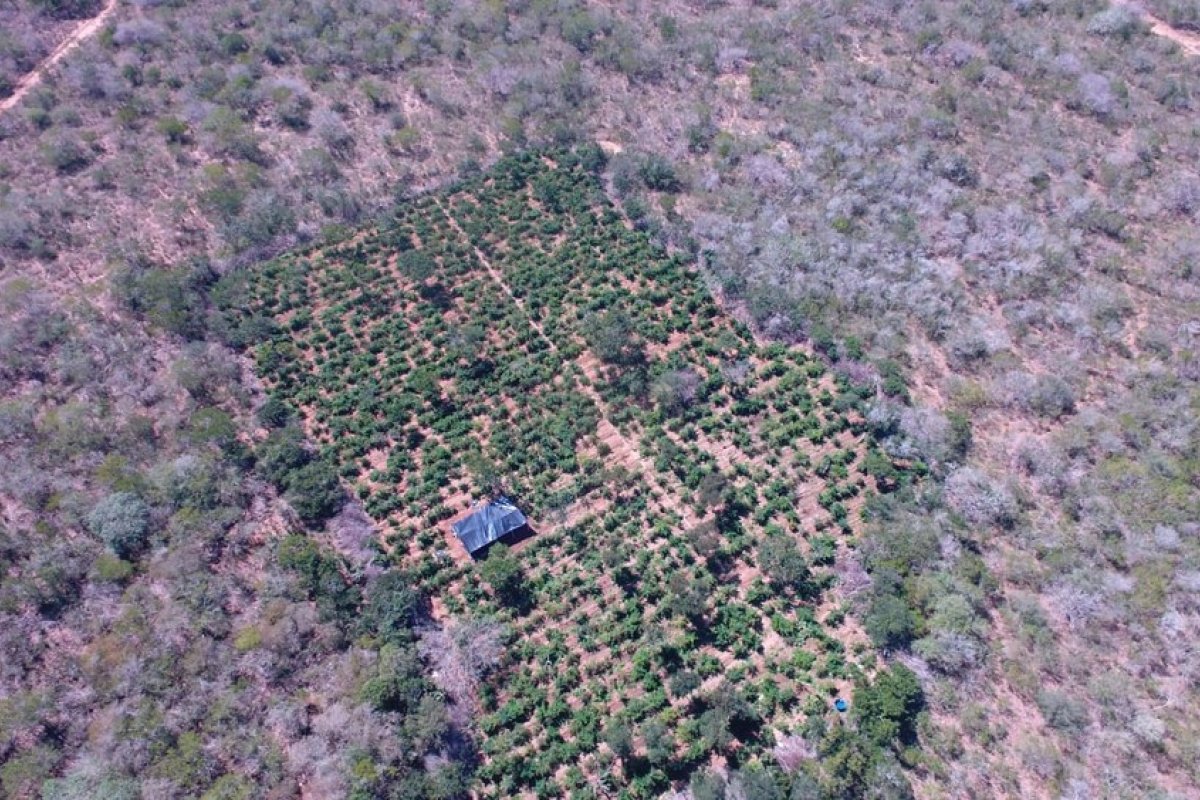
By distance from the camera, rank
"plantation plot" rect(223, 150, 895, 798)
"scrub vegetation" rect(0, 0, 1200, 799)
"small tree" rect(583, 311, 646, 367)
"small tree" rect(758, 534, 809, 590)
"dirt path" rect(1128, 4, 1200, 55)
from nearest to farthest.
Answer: "scrub vegetation" rect(0, 0, 1200, 799), "plantation plot" rect(223, 150, 895, 798), "small tree" rect(758, 534, 809, 590), "small tree" rect(583, 311, 646, 367), "dirt path" rect(1128, 4, 1200, 55)

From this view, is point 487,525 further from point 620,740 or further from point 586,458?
point 620,740

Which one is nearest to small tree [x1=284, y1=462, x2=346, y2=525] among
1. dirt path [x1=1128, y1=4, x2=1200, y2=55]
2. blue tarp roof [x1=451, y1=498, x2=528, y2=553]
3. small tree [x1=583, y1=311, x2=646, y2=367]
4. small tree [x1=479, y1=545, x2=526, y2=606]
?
blue tarp roof [x1=451, y1=498, x2=528, y2=553]

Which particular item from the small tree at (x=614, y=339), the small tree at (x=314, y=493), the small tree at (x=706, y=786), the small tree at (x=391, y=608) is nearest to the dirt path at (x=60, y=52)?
the small tree at (x=314, y=493)

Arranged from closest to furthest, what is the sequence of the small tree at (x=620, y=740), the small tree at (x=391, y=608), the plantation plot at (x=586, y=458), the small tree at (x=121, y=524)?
the small tree at (x=620, y=740)
the plantation plot at (x=586, y=458)
the small tree at (x=391, y=608)
the small tree at (x=121, y=524)

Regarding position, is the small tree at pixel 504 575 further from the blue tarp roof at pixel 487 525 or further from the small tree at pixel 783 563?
the small tree at pixel 783 563

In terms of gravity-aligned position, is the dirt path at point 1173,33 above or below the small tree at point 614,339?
above

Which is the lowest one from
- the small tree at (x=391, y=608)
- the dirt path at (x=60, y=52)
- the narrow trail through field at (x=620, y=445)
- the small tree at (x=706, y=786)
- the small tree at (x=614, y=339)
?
the small tree at (x=706, y=786)

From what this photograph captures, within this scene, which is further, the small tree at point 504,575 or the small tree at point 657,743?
the small tree at point 504,575

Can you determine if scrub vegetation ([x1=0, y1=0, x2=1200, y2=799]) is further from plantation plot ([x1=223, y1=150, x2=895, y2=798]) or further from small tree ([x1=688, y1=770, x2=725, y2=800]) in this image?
small tree ([x1=688, y1=770, x2=725, y2=800])
